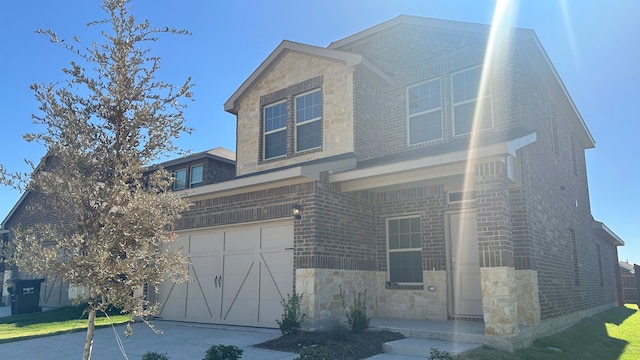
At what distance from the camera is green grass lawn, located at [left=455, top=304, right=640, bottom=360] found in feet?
23.4

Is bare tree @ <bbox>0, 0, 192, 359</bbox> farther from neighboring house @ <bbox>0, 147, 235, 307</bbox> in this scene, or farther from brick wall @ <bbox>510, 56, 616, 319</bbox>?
neighboring house @ <bbox>0, 147, 235, 307</bbox>

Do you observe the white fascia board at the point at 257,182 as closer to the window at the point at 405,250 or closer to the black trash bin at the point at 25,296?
the window at the point at 405,250

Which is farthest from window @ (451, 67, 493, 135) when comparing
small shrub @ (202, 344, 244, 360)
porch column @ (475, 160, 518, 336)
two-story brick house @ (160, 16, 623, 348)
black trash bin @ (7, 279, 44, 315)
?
black trash bin @ (7, 279, 44, 315)

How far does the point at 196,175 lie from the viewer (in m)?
18.1

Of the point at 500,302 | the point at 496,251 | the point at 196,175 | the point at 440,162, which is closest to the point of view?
the point at 500,302

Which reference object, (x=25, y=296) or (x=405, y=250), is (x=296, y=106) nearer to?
(x=405, y=250)

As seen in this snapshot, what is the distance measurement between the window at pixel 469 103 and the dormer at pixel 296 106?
186 cm

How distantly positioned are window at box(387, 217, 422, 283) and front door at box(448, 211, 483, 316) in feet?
2.61

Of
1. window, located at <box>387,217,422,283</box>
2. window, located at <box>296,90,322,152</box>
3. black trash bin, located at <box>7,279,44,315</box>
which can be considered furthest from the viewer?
black trash bin, located at <box>7,279,44,315</box>

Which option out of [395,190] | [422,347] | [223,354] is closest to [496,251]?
[422,347]

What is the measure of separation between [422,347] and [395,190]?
4.25 meters

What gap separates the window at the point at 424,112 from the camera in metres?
11.2

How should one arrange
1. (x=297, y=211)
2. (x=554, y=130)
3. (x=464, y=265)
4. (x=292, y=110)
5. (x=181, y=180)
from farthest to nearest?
(x=181, y=180), (x=554, y=130), (x=292, y=110), (x=464, y=265), (x=297, y=211)

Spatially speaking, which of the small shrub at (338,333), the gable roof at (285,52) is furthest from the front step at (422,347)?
the gable roof at (285,52)
